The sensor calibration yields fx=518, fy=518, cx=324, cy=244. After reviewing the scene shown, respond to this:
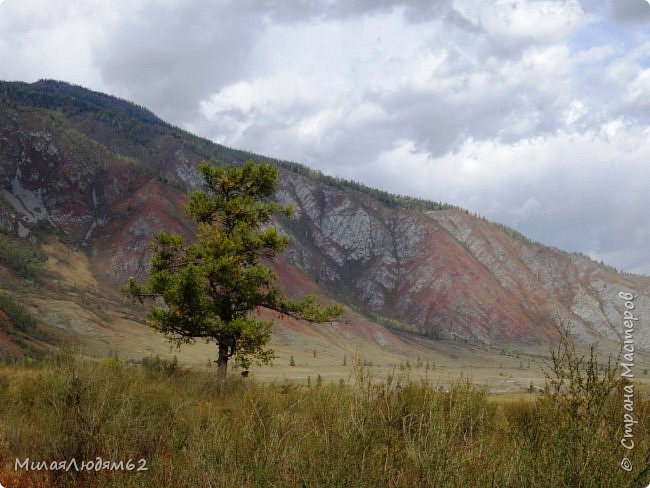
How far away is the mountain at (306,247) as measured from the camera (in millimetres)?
73812

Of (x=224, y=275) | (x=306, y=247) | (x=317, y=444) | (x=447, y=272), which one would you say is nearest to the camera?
(x=317, y=444)

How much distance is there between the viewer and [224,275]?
15.8m

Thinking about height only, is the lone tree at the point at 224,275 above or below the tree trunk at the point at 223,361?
above

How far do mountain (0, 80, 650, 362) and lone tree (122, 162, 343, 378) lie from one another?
2738 cm

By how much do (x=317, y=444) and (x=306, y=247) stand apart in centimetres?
12860

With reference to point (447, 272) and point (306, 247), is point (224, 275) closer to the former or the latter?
point (447, 272)

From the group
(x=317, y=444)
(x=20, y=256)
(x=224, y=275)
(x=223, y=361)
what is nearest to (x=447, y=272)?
(x=20, y=256)

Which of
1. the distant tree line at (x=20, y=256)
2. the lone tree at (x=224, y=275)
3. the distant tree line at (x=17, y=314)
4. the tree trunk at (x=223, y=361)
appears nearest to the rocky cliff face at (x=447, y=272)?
the distant tree line at (x=20, y=256)

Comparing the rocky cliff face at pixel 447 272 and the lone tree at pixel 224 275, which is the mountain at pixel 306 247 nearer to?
the rocky cliff face at pixel 447 272

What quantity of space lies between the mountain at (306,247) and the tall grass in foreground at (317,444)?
35.1 meters

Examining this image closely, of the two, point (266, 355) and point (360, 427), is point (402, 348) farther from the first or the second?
point (360, 427)

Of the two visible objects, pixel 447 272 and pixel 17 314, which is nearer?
pixel 17 314

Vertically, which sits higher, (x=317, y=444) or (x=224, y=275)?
(x=224, y=275)

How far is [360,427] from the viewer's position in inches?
204
